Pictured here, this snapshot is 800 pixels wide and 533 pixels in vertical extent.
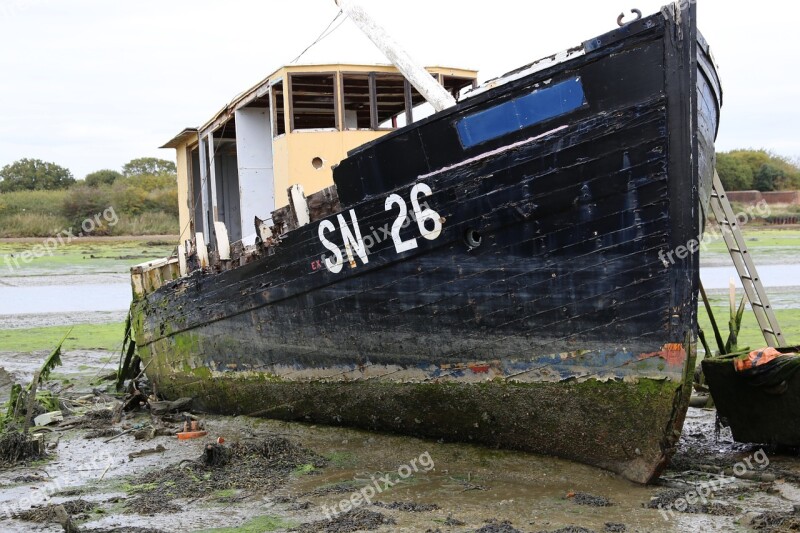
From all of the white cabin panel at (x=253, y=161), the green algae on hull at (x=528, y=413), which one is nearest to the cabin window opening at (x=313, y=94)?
the white cabin panel at (x=253, y=161)

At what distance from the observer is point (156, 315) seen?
400 inches

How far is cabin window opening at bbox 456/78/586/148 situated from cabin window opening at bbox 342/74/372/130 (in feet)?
8.14

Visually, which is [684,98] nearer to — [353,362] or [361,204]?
[361,204]

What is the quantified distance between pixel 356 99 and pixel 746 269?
4.35 m

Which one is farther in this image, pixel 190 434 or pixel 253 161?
pixel 253 161

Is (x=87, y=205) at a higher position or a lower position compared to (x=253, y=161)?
higher

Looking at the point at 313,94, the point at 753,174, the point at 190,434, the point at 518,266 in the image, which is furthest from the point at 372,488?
the point at 753,174

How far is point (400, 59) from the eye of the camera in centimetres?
721

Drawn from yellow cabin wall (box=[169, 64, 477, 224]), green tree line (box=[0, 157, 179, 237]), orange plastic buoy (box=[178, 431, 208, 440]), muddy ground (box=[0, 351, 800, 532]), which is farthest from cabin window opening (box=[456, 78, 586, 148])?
green tree line (box=[0, 157, 179, 237])

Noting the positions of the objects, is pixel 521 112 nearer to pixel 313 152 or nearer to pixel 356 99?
pixel 313 152

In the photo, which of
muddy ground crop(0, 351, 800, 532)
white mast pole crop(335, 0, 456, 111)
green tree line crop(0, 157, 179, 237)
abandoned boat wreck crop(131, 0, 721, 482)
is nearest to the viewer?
muddy ground crop(0, 351, 800, 532)

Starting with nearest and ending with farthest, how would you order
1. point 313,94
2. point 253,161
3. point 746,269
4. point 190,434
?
point 746,269
point 190,434
point 313,94
point 253,161

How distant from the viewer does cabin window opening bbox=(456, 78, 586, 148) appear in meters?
6.13

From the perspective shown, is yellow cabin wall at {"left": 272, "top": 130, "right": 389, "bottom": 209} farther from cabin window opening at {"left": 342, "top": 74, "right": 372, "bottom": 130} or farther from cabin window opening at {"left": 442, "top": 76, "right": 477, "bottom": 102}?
cabin window opening at {"left": 442, "top": 76, "right": 477, "bottom": 102}
